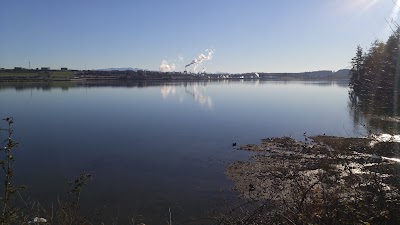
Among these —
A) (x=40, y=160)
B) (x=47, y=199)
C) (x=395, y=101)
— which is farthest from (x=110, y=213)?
(x=395, y=101)

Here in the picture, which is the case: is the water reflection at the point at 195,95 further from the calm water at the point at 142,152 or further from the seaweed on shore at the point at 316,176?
the seaweed on shore at the point at 316,176

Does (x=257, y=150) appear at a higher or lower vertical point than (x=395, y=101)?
lower

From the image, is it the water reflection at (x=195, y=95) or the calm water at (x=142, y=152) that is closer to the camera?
the calm water at (x=142, y=152)

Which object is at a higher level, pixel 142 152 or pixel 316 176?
pixel 316 176

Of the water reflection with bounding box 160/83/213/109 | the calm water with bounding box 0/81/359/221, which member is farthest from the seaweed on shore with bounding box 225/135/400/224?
the water reflection with bounding box 160/83/213/109

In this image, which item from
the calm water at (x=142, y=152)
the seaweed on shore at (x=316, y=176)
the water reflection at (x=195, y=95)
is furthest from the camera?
the water reflection at (x=195, y=95)

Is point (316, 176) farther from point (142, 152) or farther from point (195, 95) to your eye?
point (195, 95)

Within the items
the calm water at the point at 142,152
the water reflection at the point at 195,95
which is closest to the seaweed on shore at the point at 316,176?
the calm water at the point at 142,152

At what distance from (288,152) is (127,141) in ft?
48.8

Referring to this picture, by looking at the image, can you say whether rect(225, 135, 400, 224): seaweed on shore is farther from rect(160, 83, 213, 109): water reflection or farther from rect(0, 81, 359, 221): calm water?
rect(160, 83, 213, 109): water reflection

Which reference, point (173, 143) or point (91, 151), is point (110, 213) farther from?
point (173, 143)

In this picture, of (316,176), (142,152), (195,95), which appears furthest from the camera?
(195,95)

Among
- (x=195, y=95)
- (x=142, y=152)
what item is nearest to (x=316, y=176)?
(x=142, y=152)

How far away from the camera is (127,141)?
1282 inches
